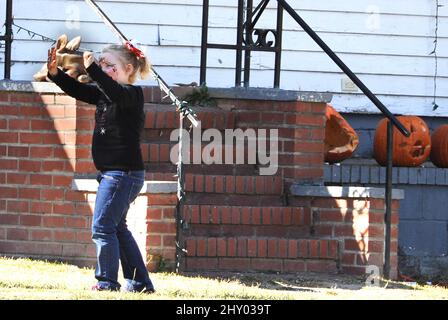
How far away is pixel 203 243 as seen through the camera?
25.0 ft

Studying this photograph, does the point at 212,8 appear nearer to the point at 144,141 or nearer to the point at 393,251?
the point at 144,141

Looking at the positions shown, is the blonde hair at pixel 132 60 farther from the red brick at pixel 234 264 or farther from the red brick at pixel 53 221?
the red brick at pixel 234 264

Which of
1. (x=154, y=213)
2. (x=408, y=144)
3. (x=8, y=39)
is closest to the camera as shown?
(x=154, y=213)

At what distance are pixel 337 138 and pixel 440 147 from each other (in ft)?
3.60

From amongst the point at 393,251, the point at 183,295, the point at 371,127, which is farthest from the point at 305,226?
the point at 371,127

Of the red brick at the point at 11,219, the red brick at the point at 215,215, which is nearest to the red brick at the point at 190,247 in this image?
the red brick at the point at 215,215

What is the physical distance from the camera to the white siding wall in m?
10.1

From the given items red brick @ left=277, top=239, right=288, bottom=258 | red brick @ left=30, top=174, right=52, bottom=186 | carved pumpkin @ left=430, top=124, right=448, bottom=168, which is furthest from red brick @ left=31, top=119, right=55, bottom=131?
carved pumpkin @ left=430, top=124, right=448, bottom=168

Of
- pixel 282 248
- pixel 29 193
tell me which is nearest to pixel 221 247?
pixel 282 248

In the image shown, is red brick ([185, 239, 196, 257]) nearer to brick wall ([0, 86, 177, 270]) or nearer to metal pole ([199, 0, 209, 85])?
brick wall ([0, 86, 177, 270])

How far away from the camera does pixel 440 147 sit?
9961mm

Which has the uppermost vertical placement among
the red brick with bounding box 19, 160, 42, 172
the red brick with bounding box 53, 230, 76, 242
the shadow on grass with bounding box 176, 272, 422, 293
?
the red brick with bounding box 19, 160, 42, 172

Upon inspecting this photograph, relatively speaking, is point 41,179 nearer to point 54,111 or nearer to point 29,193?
point 29,193
